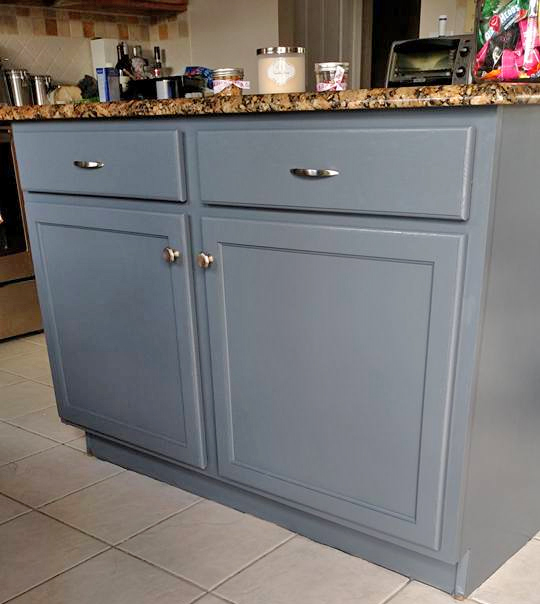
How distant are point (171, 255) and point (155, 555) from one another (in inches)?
27.8

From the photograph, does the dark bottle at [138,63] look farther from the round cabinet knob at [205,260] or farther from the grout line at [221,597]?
the grout line at [221,597]

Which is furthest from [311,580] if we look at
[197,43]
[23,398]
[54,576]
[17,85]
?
[197,43]

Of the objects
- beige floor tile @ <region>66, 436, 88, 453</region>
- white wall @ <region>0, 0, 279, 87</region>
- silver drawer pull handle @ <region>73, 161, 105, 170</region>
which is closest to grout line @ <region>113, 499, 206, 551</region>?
beige floor tile @ <region>66, 436, 88, 453</region>

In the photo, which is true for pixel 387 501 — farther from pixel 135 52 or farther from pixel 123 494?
pixel 135 52

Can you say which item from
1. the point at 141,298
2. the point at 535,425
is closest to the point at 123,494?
the point at 141,298

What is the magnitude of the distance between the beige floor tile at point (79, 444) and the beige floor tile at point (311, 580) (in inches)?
32.0

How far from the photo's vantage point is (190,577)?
1.47 metres

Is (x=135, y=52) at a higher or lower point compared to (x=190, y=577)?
higher

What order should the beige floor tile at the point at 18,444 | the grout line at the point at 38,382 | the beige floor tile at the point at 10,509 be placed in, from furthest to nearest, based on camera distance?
the grout line at the point at 38,382 < the beige floor tile at the point at 18,444 < the beige floor tile at the point at 10,509

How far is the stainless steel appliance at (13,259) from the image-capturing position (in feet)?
9.67

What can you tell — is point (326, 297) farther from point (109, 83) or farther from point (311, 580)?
point (109, 83)

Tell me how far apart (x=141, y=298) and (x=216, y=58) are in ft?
8.69

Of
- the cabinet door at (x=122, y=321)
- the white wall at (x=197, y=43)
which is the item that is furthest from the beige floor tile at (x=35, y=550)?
the white wall at (x=197, y=43)

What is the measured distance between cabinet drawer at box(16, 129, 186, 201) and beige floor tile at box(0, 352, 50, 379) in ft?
3.79
